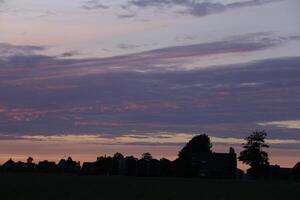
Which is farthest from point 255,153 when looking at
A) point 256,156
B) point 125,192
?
point 125,192

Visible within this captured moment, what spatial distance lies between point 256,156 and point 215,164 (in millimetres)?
8473

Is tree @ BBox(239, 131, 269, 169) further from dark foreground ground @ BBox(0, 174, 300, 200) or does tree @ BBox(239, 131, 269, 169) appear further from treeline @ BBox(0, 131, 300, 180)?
dark foreground ground @ BBox(0, 174, 300, 200)

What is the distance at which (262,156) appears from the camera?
139875 millimetres

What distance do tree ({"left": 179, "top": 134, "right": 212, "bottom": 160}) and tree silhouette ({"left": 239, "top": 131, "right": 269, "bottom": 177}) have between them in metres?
9.64

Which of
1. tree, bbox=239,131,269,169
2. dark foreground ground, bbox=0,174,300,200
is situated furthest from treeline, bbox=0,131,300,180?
dark foreground ground, bbox=0,174,300,200

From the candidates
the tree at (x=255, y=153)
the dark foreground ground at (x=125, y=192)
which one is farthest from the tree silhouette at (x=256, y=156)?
the dark foreground ground at (x=125, y=192)

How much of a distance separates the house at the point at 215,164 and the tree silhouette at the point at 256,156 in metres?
2.49

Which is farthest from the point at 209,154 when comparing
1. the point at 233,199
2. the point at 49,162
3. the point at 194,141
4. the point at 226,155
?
the point at 233,199

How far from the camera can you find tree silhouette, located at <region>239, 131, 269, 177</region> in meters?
139

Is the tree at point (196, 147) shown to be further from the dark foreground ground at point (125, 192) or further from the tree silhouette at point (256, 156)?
the dark foreground ground at point (125, 192)

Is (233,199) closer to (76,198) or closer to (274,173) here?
(76,198)

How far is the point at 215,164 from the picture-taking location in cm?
13738

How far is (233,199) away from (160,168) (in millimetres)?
108937

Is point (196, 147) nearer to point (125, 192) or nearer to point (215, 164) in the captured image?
point (215, 164)
